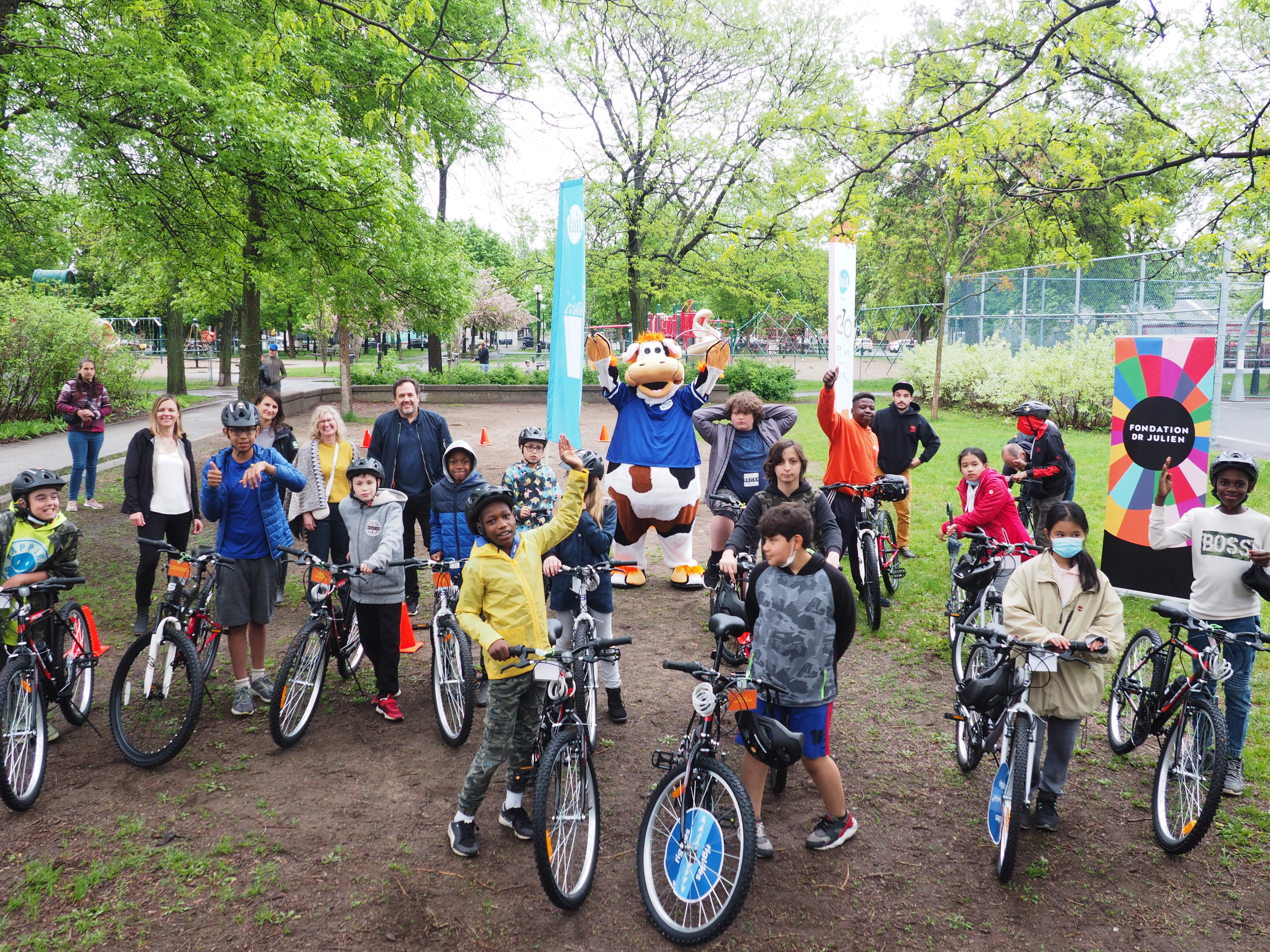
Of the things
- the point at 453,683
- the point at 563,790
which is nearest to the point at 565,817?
the point at 563,790

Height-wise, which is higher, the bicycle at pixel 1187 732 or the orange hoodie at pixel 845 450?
the orange hoodie at pixel 845 450

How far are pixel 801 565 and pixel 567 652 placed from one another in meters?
1.13

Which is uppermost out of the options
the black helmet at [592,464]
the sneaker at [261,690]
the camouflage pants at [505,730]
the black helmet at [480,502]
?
the black helmet at [592,464]

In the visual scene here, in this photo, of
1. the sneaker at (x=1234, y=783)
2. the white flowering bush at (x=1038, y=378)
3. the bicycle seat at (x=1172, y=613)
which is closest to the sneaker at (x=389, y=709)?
the bicycle seat at (x=1172, y=613)

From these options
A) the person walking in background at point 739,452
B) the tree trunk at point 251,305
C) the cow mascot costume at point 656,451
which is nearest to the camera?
the person walking in background at point 739,452

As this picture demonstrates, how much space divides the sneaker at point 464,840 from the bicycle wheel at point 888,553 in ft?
15.4

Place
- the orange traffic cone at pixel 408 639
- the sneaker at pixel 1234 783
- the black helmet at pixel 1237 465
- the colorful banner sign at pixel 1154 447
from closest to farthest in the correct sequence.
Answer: the black helmet at pixel 1237 465 → the sneaker at pixel 1234 783 → the orange traffic cone at pixel 408 639 → the colorful banner sign at pixel 1154 447

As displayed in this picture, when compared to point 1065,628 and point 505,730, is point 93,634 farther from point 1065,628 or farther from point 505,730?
point 1065,628

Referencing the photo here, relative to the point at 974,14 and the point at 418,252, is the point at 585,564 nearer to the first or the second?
the point at 974,14

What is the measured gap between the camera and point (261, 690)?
18.3 feet

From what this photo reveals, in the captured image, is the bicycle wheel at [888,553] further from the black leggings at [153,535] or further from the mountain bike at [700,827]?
the black leggings at [153,535]

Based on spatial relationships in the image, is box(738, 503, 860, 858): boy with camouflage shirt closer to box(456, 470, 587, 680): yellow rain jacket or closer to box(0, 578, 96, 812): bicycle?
box(456, 470, 587, 680): yellow rain jacket

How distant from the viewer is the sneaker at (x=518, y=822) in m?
4.19

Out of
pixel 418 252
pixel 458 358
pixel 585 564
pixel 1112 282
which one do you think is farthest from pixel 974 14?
pixel 458 358
